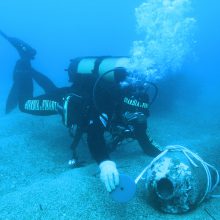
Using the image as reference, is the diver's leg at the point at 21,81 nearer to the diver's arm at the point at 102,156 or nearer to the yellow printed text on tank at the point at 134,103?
the diver's arm at the point at 102,156

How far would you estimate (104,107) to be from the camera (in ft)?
15.0

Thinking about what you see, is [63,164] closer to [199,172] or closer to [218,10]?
[199,172]

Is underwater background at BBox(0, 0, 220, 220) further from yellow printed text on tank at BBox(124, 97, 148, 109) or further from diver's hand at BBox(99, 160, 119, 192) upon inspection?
yellow printed text on tank at BBox(124, 97, 148, 109)

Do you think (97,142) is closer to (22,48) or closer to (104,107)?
(104,107)

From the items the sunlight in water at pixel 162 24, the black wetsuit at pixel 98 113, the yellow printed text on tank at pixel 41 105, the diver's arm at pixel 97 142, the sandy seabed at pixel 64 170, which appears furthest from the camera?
the sunlight in water at pixel 162 24

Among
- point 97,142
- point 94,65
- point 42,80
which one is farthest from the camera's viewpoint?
point 42,80

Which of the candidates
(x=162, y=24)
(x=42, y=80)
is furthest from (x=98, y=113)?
(x=42, y=80)

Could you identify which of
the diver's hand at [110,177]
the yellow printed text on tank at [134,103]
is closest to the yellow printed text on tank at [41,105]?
the yellow printed text on tank at [134,103]

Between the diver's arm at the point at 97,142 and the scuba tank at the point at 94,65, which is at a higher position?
the scuba tank at the point at 94,65

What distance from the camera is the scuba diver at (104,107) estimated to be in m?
4.21

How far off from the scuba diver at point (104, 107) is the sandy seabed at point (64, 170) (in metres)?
0.39

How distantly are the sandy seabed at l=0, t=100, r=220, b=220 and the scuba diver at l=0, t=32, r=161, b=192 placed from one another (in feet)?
1.29

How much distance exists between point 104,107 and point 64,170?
1368mm

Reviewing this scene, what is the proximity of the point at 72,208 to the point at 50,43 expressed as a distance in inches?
3667
